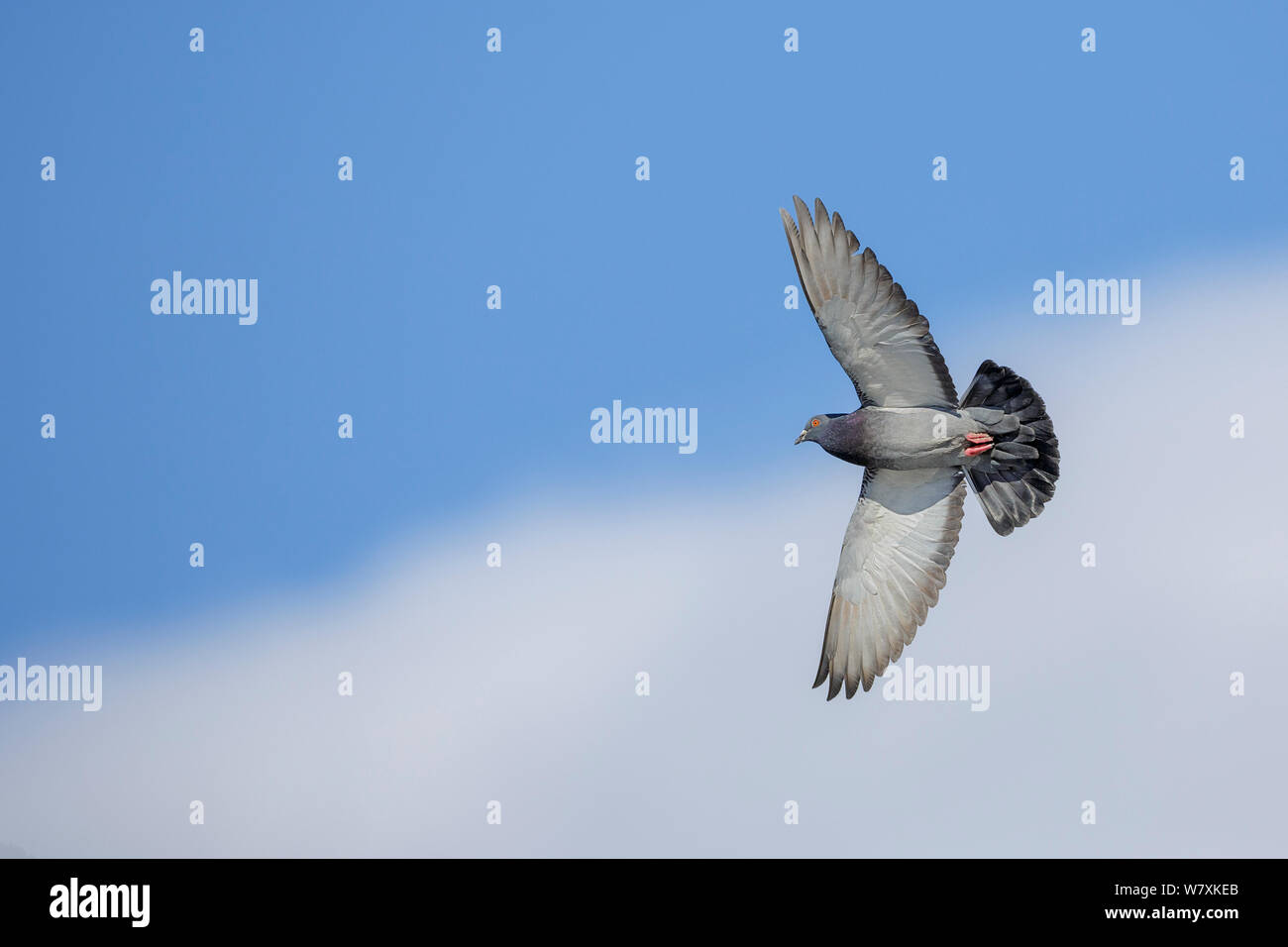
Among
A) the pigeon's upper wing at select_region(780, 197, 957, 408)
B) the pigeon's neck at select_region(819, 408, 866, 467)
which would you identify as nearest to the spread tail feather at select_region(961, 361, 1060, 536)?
the pigeon's upper wing at select_region(780, 197, 957, 408)

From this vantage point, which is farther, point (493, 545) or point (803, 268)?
point (493, 545)

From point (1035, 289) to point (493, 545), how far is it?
8.30m

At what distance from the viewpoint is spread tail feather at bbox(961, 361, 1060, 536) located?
1642cm

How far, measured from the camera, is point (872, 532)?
57.6 ft

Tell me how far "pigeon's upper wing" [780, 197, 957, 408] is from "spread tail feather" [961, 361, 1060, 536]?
0.42m

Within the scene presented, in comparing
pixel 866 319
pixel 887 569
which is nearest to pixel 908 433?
pixel 866 319

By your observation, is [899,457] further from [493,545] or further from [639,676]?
[493,545]

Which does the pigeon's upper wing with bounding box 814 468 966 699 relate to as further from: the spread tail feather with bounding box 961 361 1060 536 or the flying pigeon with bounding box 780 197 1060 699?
the spread tail feather with bounding box 961 361 1060 536

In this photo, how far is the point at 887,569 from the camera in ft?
57.2

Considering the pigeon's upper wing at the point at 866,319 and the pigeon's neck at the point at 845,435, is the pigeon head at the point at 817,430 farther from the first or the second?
the pigeon's upper wing at the point at 866,319

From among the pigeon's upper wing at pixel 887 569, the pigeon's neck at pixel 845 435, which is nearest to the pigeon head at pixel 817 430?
the pigeon's neck at pixel 845 435
